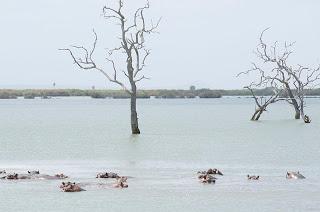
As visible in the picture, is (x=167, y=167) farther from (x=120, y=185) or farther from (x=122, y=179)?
(x=120, y=185)

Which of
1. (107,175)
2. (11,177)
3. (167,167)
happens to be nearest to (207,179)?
(107,175)

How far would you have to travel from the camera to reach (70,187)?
26.4 metres

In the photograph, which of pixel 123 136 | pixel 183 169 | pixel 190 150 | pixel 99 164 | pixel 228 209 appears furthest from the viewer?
pixel 123 136

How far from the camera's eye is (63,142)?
51.4 meters

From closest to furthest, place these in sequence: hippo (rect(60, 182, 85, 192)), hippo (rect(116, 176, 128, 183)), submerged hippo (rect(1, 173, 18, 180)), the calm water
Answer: the calm water, hippo (rect(60, 182, 85, 192)), hippo (rect(116, 176, 128, 183)), submerged hippo (rect(1, 173, 18, 180))

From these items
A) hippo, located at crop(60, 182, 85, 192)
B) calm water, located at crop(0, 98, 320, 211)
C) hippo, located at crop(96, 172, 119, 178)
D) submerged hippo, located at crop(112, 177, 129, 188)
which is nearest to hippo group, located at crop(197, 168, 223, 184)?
calm water, located at crop(0, 98, 320, 211)

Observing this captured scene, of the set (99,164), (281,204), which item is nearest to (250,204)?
(281,204)

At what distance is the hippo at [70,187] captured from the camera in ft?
86.4

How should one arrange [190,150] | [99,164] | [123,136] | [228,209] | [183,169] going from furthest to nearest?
[123,136]
[190,150]
[99,164]
[183,169]
[228,209]

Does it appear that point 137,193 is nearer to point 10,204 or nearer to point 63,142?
point 10,204

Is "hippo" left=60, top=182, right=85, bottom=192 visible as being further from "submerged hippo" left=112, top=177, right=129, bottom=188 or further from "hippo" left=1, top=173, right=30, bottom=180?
"hippo" left=1, top=173, right=30, bottom=180

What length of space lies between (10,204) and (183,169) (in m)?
10.5

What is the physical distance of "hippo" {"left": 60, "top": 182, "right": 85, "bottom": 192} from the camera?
26328 mm

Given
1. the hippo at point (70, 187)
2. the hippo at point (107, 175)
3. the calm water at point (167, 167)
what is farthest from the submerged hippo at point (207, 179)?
the hippo at point (70, 187)
